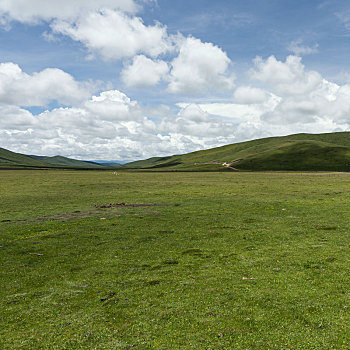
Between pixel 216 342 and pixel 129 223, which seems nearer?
pixel 216 342

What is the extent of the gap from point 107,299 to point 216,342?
5449 mm

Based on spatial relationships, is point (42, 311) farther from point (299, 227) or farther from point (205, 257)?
point (299, 227)

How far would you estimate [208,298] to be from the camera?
36.6 feet

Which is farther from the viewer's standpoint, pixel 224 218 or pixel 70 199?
pixel 70 199

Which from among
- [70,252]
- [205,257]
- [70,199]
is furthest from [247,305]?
[70,199]

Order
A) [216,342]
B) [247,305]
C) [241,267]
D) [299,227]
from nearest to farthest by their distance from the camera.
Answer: [216,342]
[247,305]
[241,267]
[299,227]

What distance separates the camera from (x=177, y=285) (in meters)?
12.6

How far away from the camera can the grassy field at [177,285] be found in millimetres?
8820

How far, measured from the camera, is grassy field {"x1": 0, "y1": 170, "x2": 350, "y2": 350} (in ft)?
28.9

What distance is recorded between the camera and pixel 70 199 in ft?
144

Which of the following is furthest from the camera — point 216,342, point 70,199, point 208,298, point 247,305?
point 70,199

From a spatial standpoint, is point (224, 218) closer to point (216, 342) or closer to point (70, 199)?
point (216, 342)

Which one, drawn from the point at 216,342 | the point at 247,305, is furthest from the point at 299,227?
the point at 216,342

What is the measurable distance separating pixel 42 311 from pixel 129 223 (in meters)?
15.8
